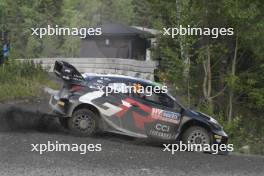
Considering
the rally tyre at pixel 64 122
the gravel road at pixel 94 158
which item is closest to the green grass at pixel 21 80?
the gravel road at pixel 94 158

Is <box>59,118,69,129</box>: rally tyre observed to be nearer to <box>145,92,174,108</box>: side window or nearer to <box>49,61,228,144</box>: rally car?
<box>49,61,228,144</box>: rally car

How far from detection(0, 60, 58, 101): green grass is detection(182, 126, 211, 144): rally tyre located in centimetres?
859

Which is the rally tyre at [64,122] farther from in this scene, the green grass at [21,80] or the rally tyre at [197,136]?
the green grass at [21,80]

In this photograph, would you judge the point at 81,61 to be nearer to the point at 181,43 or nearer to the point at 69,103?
the point at 181,43

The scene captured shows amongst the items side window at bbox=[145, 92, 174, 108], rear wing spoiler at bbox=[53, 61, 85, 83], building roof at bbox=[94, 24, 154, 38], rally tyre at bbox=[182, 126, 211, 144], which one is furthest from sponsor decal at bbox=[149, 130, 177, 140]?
building roof at bbox=[94, 24, 154, 38]

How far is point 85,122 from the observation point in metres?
12.9

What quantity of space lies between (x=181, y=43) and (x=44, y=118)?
5380 mm

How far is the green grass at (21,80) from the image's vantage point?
2014 cm

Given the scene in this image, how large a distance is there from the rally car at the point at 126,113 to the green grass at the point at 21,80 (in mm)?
6876

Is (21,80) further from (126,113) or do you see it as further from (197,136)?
(197,136)

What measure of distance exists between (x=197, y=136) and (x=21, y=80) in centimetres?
1107

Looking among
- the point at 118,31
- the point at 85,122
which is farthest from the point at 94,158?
the point at 118,31

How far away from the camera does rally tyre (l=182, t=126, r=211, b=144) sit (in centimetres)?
1293

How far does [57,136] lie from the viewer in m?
12.8
